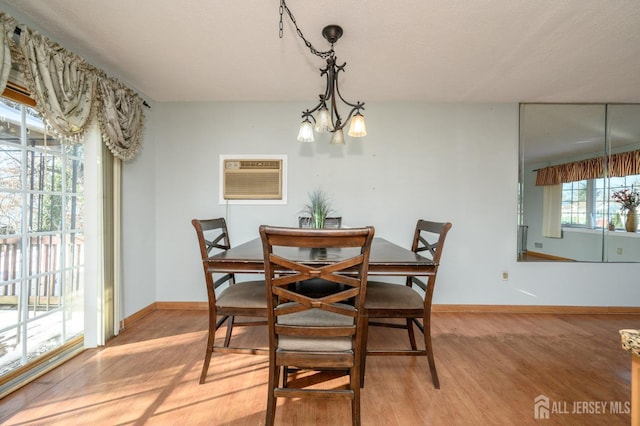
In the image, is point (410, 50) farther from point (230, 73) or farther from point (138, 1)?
point (138, 1)

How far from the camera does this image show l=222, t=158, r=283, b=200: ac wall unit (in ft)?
10.2

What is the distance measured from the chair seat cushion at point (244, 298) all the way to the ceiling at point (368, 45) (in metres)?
1.73

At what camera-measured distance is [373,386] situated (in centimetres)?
174

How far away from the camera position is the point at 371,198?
312cm

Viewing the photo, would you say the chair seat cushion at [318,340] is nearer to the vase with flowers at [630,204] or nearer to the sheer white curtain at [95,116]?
the sheer white curtain at [95,116]

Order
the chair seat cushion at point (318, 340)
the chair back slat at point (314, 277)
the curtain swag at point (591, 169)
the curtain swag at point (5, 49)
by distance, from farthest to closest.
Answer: the curtain swag at point (591, 169)
the curtain swag at point (5, 49)
the chair seat cushion at point (318, 340)
the chair back slat at point (314, 277)

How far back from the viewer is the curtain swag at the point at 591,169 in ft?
9.96

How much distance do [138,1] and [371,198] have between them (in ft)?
7.96

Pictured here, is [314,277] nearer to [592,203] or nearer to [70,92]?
[70,92]

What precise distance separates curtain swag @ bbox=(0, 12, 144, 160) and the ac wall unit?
3.03 ft

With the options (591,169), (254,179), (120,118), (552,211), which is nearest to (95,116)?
(120,118)

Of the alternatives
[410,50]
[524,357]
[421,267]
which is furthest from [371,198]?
[524,357]

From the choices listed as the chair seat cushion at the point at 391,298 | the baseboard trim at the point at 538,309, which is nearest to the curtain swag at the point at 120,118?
the chair seat cushion at the point at 391,298

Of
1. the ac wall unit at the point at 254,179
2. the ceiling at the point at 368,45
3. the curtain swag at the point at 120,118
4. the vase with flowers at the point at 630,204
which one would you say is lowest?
the vase with flowers at the point at 630,204
